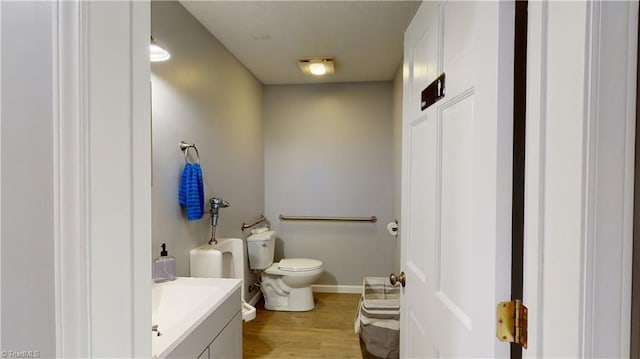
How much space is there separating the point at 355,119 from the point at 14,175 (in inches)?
132

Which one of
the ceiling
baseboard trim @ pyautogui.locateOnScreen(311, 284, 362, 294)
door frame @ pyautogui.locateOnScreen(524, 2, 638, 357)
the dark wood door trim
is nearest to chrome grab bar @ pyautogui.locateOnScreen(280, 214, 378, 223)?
baseboard trim @ pyautogui.locateOnScreen(311, 284, 362, 294)

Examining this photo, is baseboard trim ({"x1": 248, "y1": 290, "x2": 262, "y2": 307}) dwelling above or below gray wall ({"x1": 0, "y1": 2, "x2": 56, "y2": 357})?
below

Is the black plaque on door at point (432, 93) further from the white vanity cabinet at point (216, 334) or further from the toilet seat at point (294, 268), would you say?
the toilet seat at point (294, 268)

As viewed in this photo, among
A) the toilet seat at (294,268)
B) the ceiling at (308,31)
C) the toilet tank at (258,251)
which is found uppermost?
the ceiling at (308,31)

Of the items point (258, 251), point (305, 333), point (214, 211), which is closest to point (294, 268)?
point (258, 251)

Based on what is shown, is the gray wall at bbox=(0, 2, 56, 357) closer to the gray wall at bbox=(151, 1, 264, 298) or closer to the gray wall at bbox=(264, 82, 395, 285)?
the gray wall at bbox=(151, 1, 264, 298)

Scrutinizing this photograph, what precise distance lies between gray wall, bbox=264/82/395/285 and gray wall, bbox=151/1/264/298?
482 millimetres

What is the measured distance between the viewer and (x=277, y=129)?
3.79 metres

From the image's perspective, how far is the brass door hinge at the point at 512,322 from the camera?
65 cm

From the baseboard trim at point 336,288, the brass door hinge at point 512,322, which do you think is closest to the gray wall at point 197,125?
the baseboard trim at point 336,288

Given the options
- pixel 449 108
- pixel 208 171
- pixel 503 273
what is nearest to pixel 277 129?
pixel 208 171

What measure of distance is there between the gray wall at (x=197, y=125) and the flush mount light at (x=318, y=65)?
22.1 inches

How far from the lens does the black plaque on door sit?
99 cm

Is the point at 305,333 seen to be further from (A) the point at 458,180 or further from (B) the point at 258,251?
(A) the point at 458,180
